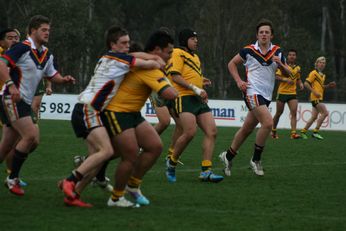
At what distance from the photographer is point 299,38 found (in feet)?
170

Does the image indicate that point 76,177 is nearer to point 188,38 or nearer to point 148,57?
point 148,57

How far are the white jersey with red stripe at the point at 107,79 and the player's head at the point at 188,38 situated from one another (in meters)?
3.28

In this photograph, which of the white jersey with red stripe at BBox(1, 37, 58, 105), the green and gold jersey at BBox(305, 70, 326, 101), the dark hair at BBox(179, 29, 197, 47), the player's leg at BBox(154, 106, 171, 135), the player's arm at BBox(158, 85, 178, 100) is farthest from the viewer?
the green and gold jersey at BBox(305, 70, 326, 101)

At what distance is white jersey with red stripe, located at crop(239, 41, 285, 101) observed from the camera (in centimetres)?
1254

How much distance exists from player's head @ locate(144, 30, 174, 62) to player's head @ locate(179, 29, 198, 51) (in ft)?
8.80

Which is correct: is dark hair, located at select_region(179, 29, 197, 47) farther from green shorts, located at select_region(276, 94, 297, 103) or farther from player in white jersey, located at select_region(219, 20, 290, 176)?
green shorts, located at select_region(276, 94, 297, 103)

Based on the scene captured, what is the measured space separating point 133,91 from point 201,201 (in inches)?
62.2

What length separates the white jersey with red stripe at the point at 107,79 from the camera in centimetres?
868

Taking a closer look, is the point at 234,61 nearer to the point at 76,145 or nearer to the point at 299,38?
the point at 76,145

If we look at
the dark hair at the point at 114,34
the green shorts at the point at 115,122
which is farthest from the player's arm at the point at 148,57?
the green shorts at the point at 115,122

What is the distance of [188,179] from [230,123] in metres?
17.6

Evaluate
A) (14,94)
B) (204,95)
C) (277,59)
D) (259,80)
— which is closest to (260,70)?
(259,80)

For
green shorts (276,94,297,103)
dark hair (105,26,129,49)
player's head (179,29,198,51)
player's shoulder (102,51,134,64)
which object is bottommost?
green shorts (276,94,297,103)

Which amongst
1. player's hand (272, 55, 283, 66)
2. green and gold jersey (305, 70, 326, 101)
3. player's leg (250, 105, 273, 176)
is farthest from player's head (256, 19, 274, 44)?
green and gold jersey (305, 70, 326, 101)
